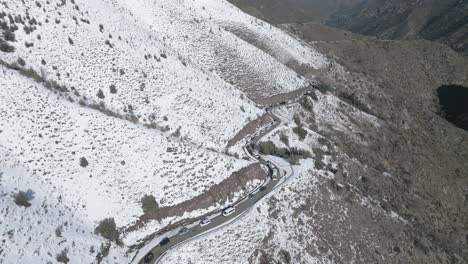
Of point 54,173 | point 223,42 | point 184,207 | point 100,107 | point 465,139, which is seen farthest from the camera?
point 465,139

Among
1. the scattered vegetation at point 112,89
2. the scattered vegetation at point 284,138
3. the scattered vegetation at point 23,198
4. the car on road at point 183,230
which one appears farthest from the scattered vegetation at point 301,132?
the scattered vegetation at point 23,198

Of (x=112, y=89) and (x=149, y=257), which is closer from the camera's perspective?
(x=149, y=257)

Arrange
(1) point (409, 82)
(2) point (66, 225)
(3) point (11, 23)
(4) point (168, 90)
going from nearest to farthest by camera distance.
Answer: (2) point (66, 225), (3) point (11, 23), (4) point (168, 90), (1) point (409, 82)

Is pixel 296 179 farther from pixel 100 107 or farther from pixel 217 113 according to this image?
pixel 100 107

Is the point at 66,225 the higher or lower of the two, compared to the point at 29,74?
lower

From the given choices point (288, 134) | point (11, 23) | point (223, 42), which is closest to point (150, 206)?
point (288, 134)

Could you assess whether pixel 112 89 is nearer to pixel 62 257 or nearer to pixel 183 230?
pixel 183 230

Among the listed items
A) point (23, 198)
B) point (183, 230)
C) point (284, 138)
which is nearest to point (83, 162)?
point (23, 198)

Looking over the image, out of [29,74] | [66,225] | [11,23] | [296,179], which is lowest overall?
[66,225]
